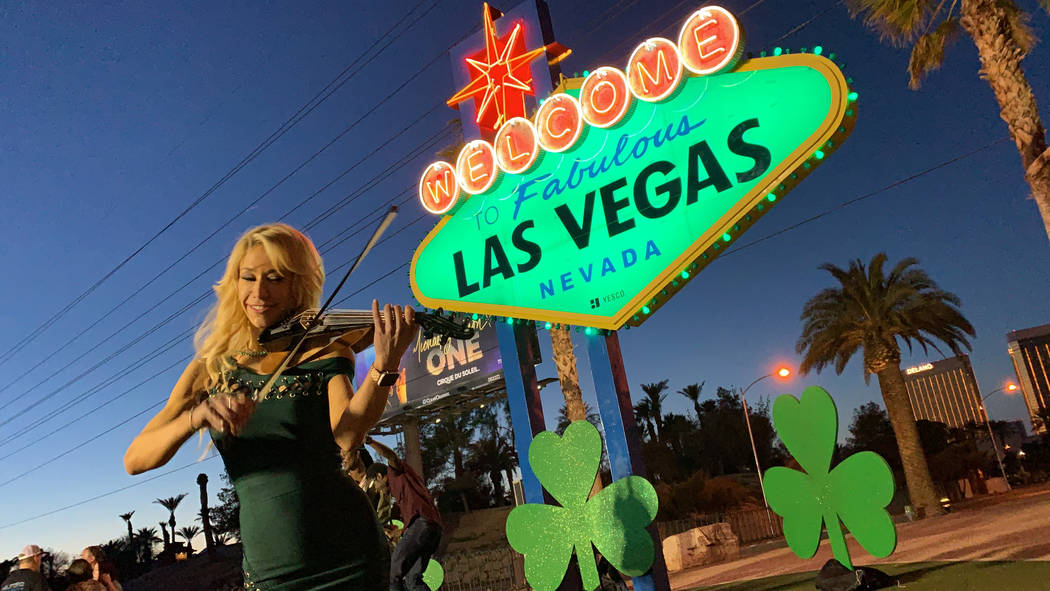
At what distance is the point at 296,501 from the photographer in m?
1.74

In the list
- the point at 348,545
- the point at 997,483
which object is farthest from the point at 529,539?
the point at 997,483

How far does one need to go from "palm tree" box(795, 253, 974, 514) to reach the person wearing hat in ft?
69.3

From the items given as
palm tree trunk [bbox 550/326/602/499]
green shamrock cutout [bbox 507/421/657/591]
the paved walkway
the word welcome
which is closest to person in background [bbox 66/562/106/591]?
green shamrock cutout [bbox 507/421/657/591]

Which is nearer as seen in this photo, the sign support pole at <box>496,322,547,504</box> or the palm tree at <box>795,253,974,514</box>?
the sign support pole at <box>496,322,547,504</box>

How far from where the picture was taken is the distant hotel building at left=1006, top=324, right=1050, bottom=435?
576 ft

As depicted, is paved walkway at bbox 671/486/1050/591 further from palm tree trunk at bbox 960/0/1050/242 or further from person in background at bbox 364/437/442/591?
person in background at bbox 364/437/442/591

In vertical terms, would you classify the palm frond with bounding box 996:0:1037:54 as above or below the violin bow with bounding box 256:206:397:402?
above

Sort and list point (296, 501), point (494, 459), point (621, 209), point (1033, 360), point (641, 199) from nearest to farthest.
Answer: point (296, 501), point (641, 199), point (621, 209), point (494, 459), point (1033, 360)

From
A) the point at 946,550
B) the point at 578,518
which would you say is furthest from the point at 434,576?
the point at 946,550

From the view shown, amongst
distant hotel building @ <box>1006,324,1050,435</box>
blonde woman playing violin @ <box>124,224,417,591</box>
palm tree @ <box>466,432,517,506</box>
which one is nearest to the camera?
blonde woman playing violin @ <box>124,224,417,591</box>

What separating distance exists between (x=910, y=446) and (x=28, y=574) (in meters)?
21.9

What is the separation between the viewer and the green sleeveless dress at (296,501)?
1734 mm

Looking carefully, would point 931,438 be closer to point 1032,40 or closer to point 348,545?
point 1032,40

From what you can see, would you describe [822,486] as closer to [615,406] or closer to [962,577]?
[615,406]
